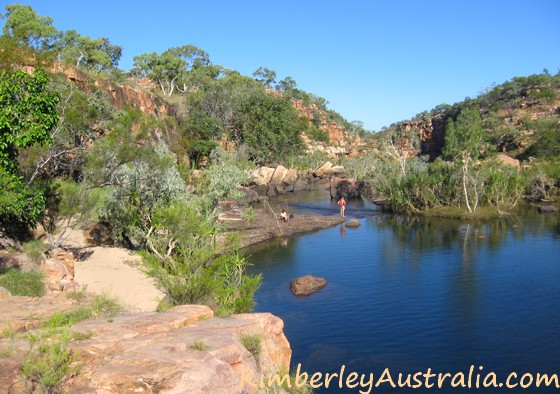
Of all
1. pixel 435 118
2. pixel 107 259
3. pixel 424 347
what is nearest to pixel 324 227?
pixel 107 259

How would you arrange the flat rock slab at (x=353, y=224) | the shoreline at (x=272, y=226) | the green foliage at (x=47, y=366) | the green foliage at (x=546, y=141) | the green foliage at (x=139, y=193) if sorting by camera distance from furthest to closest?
the green foliage at (x=546, y=141)
the flat rock slab at (x=353, y=224)
the shoreline at (x=272, y=226)
the green foliage at (x=139, y=193)
the green foliage at (x=47, y=366)

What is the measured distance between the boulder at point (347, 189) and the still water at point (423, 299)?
2006cm

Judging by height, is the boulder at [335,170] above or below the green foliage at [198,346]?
above

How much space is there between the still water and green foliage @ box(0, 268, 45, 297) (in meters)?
8.08

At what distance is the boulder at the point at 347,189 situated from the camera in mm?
55625

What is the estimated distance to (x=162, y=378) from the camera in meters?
7.87

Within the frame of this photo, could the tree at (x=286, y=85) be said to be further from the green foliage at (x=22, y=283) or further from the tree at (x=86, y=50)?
the green foliage at (x=22, y=283)

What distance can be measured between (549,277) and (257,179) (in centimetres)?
4044

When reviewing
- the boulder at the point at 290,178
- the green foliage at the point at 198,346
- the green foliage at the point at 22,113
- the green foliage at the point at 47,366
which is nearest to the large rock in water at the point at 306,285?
the green foliage at the point at 22,113

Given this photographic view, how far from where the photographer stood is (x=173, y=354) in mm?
8680

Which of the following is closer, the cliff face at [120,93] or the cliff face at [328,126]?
the cliff face at [120,93]

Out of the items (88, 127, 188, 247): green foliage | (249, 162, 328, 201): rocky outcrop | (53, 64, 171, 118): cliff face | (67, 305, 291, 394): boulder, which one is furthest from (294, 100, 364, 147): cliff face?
(67, 305, 291, 394): boulder

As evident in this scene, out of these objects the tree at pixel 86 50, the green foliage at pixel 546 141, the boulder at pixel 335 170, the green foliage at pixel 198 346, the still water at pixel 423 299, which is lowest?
the still water at pixel 423 299

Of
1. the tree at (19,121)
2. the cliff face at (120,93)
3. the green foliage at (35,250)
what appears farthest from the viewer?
the cliff face at (120,93)
